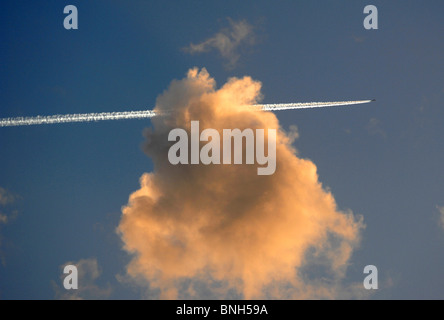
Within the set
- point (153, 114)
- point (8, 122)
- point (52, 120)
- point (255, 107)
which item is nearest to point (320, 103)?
point (255, 107)

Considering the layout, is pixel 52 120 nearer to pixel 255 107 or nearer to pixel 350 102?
pixel 255 107

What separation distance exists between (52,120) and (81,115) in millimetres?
8968

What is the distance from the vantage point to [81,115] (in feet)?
504

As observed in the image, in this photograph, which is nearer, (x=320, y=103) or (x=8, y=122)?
(x=8, y=122)
